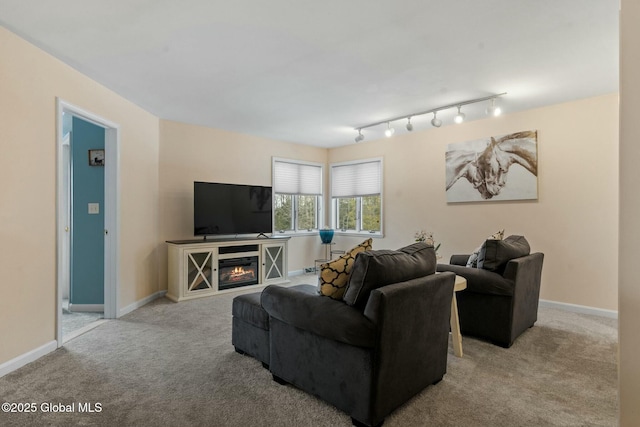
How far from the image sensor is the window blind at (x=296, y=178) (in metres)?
5.97

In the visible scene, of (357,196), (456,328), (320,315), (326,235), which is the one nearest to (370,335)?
(320,315)

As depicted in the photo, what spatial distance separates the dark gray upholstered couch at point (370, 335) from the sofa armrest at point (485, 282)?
908 mm

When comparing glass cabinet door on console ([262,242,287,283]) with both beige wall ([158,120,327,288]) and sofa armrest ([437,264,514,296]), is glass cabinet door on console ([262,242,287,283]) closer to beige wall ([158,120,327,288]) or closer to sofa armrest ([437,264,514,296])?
beige wall ([158,120,327,288])

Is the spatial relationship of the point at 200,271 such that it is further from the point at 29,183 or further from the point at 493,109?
the point at 493,109

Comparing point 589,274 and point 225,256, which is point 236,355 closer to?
point 225,256

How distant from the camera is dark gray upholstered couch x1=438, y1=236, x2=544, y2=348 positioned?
285 centimetres

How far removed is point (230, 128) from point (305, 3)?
3319 millimetres

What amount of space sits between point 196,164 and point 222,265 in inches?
60.4

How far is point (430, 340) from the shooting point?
2078 mm

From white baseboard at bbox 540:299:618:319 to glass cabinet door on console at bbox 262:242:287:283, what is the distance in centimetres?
356

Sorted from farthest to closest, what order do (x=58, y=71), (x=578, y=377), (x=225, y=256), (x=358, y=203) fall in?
(x=358, y=203) → (x=225, y=256) → (x=58, y=71) → (x=578, y=377)

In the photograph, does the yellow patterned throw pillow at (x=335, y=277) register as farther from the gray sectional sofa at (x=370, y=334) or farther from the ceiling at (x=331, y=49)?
the ceiling at (x=331, y=49)

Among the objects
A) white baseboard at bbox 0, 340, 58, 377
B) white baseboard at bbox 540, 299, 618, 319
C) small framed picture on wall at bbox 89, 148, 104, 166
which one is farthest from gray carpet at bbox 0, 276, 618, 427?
small framed picture on wall at bbox 89, 148, 104, 166

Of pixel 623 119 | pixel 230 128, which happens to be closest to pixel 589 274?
pixel 623 119
